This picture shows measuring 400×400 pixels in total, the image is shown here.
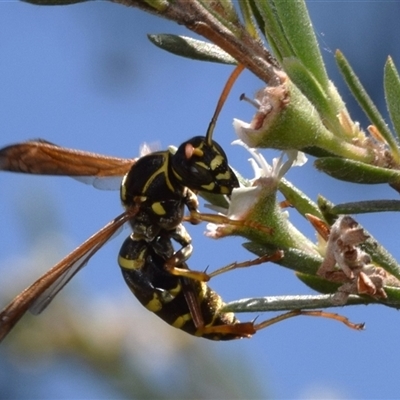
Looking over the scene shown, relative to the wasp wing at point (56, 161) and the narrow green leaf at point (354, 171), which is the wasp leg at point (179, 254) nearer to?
the wasp wing at point (56, 161)

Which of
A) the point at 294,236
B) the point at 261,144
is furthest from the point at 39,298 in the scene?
the point at 261,144

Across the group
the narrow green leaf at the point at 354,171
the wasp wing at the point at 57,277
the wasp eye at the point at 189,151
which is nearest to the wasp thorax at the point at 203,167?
the wasp eye at the point at 189,151

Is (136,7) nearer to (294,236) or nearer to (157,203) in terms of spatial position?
(294,236)

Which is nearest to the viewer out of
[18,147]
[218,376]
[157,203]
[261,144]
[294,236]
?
[261,144]

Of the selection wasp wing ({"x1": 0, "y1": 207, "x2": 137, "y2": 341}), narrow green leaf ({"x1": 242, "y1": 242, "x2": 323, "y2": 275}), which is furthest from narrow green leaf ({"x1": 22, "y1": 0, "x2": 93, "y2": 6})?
wasp wing ({"x1": 0, "y1": 207, "x2": 137, "y2": 341})

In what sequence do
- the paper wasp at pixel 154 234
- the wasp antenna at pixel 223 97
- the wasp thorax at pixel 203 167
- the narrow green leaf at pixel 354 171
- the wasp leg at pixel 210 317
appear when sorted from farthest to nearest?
the wasp leg at pixel 210 317, the paper wasp at pixel 154 234, the wasp thorax at pixel 203 167, the wasp antenna at pixel 223 97, the narrow green leaf at pixel 354 171

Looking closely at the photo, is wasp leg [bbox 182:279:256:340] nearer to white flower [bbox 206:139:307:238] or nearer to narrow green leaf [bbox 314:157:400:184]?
white flower [bbox 206:139:307:238]
